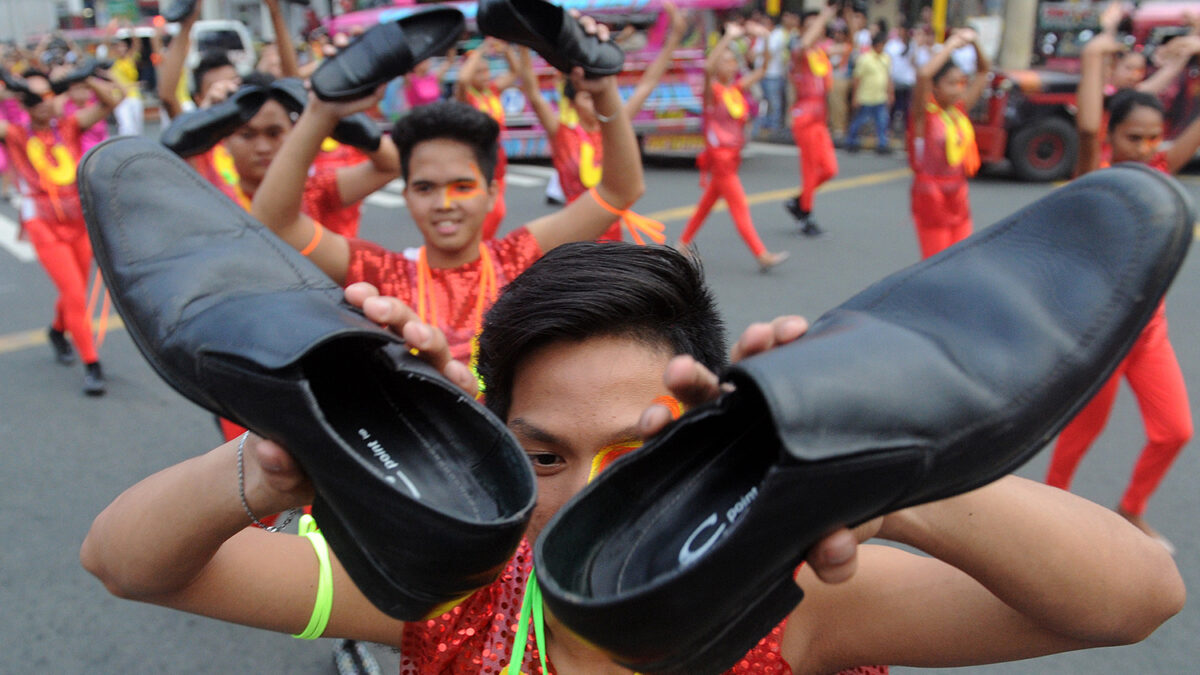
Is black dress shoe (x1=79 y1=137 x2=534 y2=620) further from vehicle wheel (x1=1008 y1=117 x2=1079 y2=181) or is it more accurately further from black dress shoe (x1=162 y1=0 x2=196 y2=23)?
vehicle wheel (x1=1008 y1=117 x2=1079 y2=181)

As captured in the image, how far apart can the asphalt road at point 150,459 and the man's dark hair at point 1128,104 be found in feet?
4.89

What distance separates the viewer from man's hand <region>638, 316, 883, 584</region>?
0.87 meters

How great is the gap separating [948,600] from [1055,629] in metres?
0.17

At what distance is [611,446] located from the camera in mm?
1248

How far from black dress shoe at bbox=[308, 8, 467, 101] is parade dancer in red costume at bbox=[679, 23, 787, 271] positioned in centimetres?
491

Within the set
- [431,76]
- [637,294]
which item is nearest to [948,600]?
[637,294]

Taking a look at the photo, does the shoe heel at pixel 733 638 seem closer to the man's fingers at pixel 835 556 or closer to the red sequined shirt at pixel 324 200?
the man's fingers at pixel 835 556

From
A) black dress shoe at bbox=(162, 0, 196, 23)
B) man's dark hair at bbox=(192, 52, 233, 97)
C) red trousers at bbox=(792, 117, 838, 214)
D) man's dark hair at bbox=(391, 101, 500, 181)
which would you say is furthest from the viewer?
red trousers at bbox=(792, 117, 838, 214)

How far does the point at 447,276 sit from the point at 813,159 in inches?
265

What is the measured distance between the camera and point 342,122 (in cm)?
325

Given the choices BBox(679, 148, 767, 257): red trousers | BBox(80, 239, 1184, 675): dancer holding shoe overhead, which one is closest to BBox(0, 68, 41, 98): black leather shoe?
BBox(679, 148, 767, 257): red trousers

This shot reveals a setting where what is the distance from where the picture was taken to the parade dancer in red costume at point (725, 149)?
24.7 ft

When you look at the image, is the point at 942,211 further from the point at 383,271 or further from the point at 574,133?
the point at 383,271

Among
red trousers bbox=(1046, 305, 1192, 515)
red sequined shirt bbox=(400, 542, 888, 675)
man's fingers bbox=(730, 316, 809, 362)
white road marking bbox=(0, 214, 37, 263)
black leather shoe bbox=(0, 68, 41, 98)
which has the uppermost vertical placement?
man's fingers bbox=(730, 316, 809, 362)
